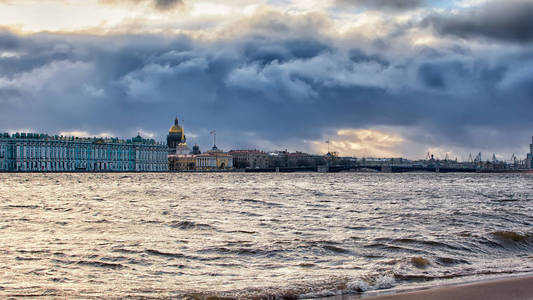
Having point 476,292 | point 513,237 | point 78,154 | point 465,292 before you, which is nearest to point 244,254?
point 465,292

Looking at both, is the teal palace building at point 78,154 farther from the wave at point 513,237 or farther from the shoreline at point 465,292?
the shoreline at point 465,292

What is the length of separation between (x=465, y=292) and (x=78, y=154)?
162 metres

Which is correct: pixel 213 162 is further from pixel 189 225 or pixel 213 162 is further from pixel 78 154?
pixel 189 225

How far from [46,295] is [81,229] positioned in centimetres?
836

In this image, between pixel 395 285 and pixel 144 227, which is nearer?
pixel 395 285

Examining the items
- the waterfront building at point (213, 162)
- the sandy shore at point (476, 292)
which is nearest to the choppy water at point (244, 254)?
the sandy shore at point (476, 292)

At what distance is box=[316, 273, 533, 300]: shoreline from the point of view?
7656 mm

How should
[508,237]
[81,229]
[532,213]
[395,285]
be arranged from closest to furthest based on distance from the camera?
1. [395,285]
2. [508,237]
3. [81,229]
4. [532,213]

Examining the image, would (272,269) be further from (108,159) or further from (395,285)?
(108,159)

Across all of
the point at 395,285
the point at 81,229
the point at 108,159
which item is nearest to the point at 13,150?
the point at 108,159

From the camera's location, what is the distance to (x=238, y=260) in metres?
11.1

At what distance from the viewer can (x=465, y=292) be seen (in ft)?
26.2

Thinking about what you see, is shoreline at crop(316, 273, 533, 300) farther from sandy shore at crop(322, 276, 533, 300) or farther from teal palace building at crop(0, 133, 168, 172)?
teal palace building at crop(0, 133, 168, 172)

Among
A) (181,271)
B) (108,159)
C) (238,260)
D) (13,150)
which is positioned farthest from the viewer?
(108,159)
